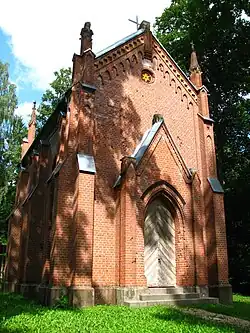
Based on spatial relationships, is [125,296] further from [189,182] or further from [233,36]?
[233,36]

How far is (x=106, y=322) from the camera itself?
7.61 meters

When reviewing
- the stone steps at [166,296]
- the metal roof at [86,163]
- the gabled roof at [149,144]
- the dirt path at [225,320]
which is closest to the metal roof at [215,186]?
the gabled roof at [149,144]

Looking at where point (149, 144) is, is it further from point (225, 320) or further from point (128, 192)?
point (225, 320)

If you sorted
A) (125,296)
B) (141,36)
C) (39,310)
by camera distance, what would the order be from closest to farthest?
(39,310) → (125,296) → (141,36)

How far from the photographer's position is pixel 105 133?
522 inches

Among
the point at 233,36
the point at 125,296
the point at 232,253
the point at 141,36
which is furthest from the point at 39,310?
the point at 233,36

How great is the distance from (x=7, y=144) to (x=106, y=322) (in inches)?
991

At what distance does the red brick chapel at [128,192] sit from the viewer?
11.2 meters

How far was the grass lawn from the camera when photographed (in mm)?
6910

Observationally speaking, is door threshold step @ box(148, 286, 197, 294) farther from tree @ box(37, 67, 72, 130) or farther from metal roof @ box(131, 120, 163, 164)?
tree @ box(37, 67, 72, 130)

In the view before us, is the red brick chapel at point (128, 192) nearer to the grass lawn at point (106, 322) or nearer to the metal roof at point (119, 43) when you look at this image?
the metal roof at point (119, 43)

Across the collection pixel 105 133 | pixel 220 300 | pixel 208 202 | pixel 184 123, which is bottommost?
pixel 220 300

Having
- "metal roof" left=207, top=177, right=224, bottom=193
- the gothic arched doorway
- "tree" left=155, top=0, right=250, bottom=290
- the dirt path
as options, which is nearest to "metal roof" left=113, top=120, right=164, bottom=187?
the gothic arched doorway

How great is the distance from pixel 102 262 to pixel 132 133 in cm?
522
